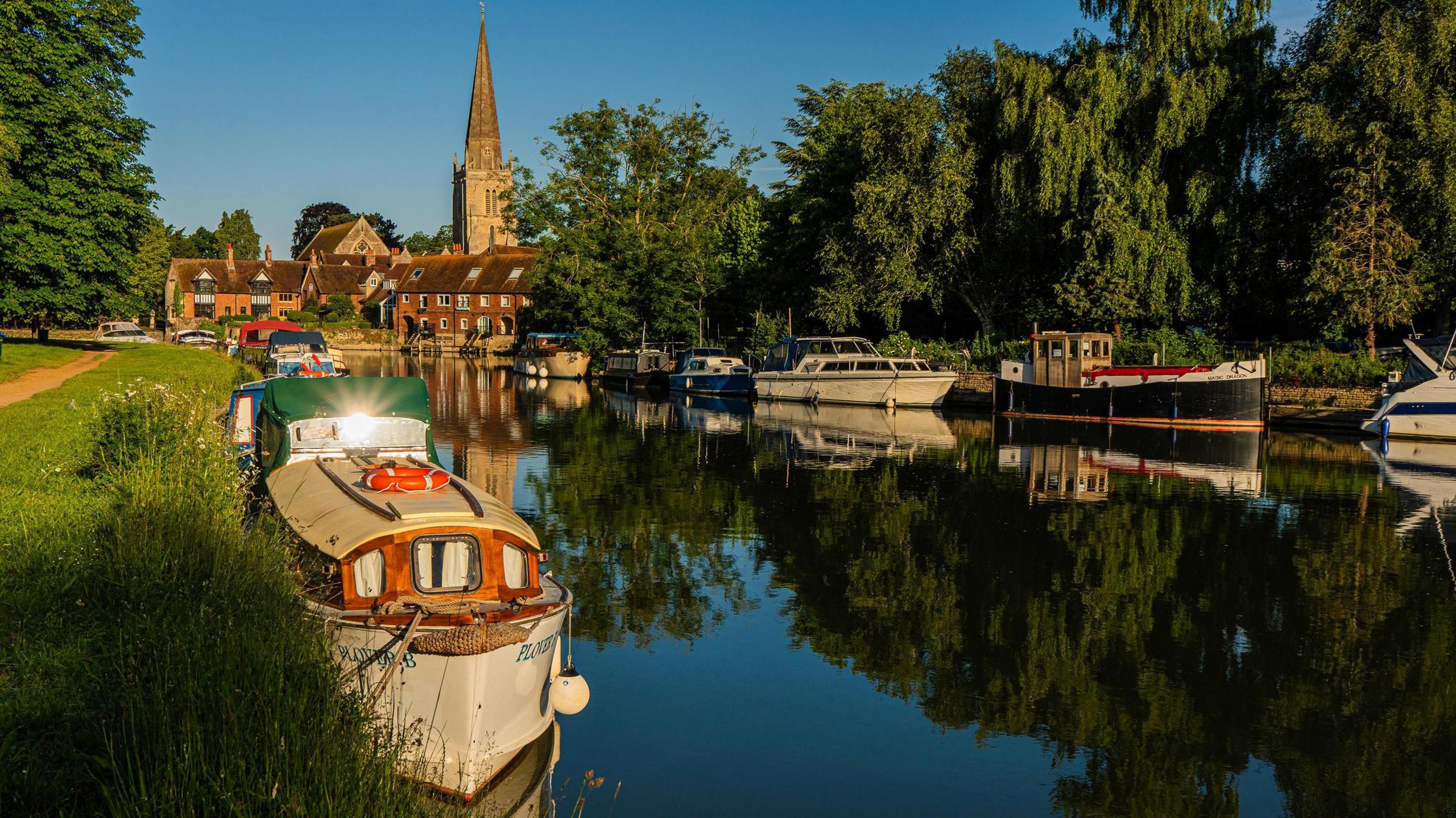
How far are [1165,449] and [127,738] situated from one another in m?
29.5

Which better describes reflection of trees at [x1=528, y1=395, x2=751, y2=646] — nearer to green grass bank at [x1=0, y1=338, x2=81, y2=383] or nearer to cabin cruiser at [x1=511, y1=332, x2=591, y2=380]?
green grass bank at [x1=0, y1=338, x2=81, y2=383]

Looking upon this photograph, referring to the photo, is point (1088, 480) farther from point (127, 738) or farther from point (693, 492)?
point (127, 738)

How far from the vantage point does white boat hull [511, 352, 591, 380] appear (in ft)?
225

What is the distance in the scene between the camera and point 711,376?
177 feet

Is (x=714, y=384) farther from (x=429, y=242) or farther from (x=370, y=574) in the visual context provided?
(x=429, y=242)

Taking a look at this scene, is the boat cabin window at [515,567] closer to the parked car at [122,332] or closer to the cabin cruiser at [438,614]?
the cabin cruiser at [438,614]

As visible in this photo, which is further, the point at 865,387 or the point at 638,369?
the point at 638,369

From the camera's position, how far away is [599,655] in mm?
12625

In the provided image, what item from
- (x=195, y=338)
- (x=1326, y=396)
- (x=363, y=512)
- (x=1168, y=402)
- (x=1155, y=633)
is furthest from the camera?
(x=195, y=338)

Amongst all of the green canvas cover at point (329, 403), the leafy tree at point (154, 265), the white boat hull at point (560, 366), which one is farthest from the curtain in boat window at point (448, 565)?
the leafy tree at point (154, 265)

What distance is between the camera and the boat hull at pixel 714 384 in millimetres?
53062

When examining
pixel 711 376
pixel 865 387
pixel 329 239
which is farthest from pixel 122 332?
pixel 329 239

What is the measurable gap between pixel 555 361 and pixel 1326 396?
44.7 m

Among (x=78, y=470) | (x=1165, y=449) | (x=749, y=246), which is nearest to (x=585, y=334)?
(x=749, y=246)
